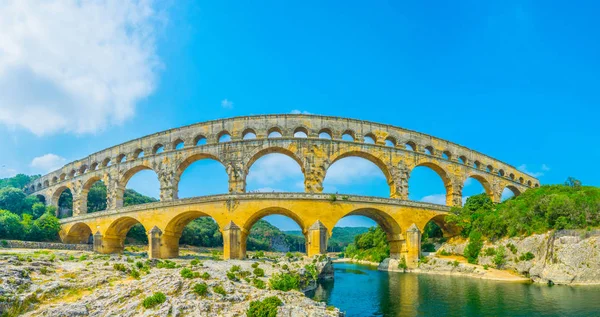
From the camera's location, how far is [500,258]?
28.5 metres

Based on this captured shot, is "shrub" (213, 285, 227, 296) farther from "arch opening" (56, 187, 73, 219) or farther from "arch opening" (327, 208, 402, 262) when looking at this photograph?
"arch opening" (56, 187, 73, 219)

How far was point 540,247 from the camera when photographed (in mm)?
26453

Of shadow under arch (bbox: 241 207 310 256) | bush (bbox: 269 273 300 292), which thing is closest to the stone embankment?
shadow under arch (bbox: 241 207 310 256)

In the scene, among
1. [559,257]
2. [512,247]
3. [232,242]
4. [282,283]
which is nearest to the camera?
[282,283]

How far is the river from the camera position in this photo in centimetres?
1630

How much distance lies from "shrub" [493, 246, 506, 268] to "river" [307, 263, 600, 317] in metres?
3.93

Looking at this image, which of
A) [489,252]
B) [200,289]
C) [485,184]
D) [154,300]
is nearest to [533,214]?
[489,252]

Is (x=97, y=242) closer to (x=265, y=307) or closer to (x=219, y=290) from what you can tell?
(x=219, y=290)

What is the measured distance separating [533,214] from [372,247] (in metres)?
27.1

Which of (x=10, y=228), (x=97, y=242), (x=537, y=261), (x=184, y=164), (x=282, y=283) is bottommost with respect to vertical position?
(x=537, y=261)

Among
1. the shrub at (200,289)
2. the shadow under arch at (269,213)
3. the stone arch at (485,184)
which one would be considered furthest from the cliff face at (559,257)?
the shrub at (200,289)

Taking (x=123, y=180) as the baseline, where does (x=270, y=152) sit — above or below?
above

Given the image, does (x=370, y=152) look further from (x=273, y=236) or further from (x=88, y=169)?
(x=273, y=236)

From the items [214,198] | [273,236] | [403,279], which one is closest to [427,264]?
[403,279]
